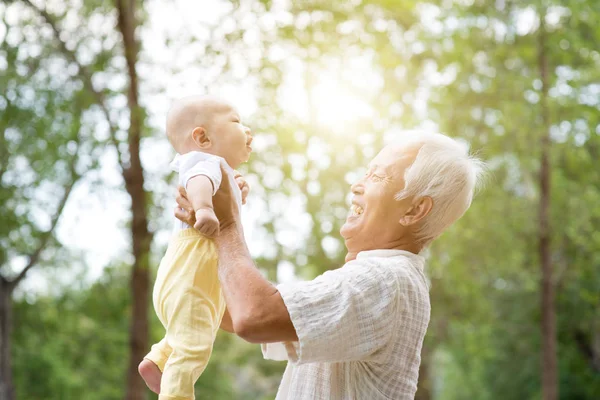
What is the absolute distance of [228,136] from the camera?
8.60 ft

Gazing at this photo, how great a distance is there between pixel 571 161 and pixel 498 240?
239 centimetres

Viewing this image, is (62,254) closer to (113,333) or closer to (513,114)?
(113,333)

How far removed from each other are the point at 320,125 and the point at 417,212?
11814 millimetres

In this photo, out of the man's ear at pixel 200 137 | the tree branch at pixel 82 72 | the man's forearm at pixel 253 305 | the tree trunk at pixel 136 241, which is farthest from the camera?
the tree branch at pixel 82 72

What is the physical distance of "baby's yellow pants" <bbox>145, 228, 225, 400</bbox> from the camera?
2.45 meters

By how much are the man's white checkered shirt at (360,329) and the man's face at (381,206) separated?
72mm

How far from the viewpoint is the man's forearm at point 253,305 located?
88.8 inches

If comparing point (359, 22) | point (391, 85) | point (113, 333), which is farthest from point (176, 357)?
point (113, 333)

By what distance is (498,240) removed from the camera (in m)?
17.0

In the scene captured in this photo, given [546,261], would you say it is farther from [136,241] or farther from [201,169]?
[201,169]

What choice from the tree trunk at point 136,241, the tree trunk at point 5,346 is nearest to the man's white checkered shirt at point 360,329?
the tree trunk at point 136,241

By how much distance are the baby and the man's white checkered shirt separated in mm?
263

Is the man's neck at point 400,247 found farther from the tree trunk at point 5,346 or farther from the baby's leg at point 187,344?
the tree trunk at point 5,346

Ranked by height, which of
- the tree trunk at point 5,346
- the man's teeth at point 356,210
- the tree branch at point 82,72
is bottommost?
the tree trunk at point 5,346
